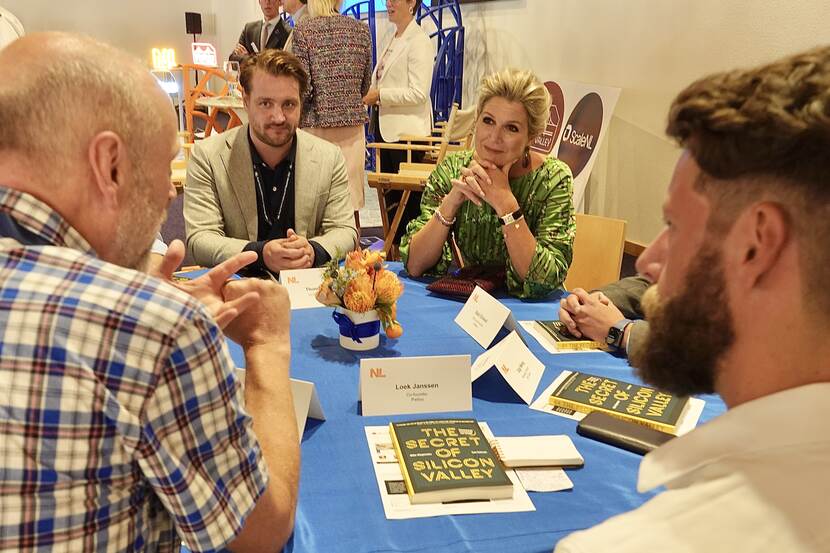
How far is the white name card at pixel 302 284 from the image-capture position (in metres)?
2.15

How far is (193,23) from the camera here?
12.6 meters

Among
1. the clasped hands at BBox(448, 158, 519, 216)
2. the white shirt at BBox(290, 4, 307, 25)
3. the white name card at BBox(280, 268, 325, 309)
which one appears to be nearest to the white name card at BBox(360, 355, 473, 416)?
the white name card at BBox(280, 268, 325, 309)

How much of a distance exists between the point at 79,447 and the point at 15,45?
52 centimetres

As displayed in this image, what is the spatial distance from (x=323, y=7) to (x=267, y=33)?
150 centimetres

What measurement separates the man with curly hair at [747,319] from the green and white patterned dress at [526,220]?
1499 millimetres

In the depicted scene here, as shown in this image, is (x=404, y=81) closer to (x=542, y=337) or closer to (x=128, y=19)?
(x=542, y=337)

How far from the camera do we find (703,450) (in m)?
0.70

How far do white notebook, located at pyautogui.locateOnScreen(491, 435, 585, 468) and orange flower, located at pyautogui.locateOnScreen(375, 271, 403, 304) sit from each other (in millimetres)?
569

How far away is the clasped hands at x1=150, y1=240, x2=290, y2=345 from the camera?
1221 mm

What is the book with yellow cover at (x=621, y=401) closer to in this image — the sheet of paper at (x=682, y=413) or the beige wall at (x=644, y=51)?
the sheet of paper at (x=682, y=413)

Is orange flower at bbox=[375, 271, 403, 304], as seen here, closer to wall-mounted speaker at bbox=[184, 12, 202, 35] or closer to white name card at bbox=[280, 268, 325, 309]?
white name card at bbox=[280, 268, 325, 309]

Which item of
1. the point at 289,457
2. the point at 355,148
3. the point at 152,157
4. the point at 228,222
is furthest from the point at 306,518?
the point at 355,148

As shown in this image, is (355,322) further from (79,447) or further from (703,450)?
(703,450)

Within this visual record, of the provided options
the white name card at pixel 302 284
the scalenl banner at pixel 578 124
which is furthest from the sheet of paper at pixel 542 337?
the scalenl banner at pixel 578 124
